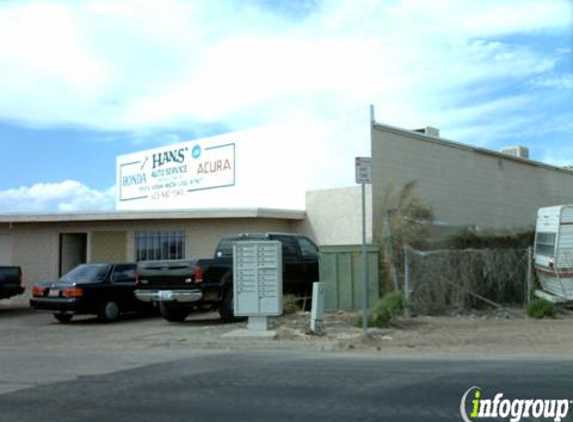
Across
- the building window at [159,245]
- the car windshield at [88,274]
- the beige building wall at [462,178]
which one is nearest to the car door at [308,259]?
the beige building wall at [462,178]

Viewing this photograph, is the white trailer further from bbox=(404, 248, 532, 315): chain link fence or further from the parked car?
the parked car

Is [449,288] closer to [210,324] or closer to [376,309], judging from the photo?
[376,309]

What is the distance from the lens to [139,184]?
31906 millimetres

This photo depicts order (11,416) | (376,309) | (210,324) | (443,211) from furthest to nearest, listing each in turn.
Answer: (443,211)
(210,324)
(376,309)
(11,416)

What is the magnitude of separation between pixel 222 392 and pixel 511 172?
75.4ft

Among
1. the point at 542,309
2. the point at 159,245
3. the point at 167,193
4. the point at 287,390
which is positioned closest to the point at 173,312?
the point at 159,245

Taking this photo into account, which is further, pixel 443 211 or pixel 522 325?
pixel 443 211

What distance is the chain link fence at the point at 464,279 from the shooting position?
17266 millimetres

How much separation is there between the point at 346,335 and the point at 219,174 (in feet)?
46.1

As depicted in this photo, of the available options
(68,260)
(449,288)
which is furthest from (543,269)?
Answer: (68,260)

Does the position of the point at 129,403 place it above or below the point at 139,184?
below

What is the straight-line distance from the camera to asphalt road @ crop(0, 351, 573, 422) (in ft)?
23.5

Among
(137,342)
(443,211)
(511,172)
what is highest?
(511,172)

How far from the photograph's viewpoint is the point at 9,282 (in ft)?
66.2
